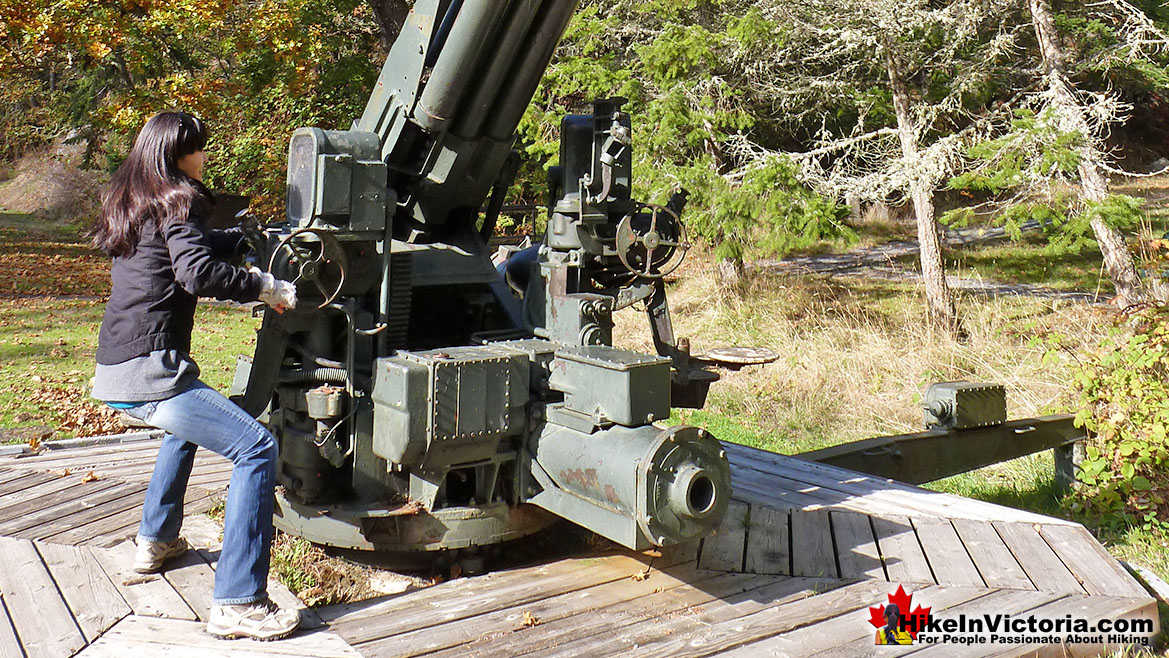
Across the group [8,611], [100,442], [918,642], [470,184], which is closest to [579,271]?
[470,184]

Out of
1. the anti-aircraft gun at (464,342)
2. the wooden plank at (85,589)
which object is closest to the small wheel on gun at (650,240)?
the anti-aircraft gun at (464,342)

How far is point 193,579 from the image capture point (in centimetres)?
439

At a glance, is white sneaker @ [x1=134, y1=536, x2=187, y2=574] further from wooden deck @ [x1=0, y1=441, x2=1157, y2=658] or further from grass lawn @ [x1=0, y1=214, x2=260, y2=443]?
grass lawn @ [x1=0, y1=214, x2=260, y2=443]

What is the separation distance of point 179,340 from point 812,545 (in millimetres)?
2920

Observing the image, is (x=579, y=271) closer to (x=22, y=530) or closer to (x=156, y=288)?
(x=156, y=288)

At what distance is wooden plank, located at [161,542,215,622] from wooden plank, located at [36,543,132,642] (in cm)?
22

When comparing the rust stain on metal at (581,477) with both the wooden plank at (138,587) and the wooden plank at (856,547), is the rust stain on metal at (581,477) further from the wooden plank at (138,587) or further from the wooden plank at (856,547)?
the wooden plank at (138,587)

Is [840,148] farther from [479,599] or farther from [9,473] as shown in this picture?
[9,473]

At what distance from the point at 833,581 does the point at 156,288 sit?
3008 mm

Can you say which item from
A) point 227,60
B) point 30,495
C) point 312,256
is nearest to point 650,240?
point 312,256

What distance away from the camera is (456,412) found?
4344mm

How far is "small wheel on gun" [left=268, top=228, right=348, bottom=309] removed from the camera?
4379mm

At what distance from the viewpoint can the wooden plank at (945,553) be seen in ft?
15.2

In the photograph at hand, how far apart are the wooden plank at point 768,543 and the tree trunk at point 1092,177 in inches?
233
